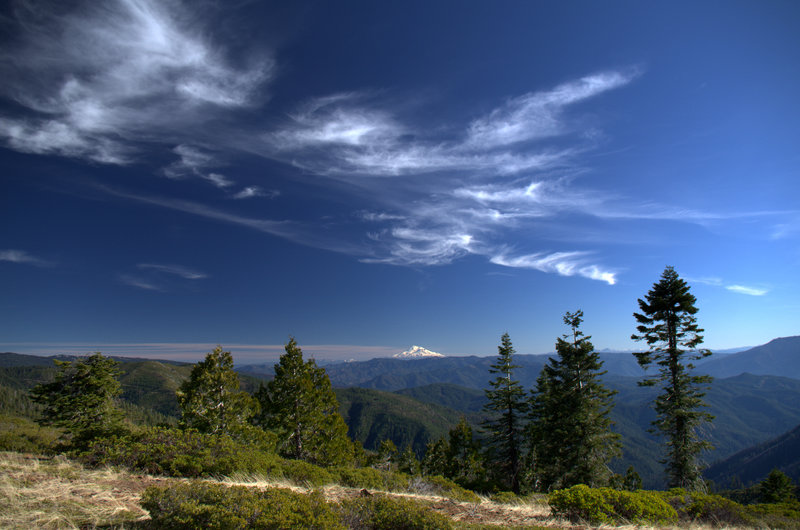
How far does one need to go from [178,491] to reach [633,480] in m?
62.9

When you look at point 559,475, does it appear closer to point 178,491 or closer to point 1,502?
point 178,491

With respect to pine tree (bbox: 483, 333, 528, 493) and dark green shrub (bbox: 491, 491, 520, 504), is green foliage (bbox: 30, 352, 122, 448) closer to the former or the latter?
dark green shrub (bbox: 491, 491, 520, 504)

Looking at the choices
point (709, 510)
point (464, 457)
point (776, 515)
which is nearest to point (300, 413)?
point (464, 457)

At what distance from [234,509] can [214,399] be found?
18.8 m

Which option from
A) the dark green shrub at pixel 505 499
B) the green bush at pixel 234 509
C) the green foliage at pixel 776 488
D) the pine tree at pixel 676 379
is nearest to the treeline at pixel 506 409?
the pine tree at pixel 676 379

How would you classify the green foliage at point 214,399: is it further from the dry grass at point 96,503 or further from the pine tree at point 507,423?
the pine tree at point 507,423

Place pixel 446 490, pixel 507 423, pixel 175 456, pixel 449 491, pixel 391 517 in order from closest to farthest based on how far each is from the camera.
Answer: pixel 391 517 < pixel 175 456 < pixel 449 491 < pixel 446 490 < pixel 507 423

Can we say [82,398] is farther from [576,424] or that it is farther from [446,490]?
[576,424]

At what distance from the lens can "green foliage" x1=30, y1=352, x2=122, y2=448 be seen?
22000 mm

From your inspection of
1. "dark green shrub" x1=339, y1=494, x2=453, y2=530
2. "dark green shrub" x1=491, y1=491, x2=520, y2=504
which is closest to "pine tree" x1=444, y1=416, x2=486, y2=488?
"dark green shrub" x1=491, y1=491, x2=520, y2=504

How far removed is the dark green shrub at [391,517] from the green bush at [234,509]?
745mm

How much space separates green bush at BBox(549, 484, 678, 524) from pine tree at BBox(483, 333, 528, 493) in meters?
18.8

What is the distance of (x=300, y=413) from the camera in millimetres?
25844

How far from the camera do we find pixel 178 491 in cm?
699
